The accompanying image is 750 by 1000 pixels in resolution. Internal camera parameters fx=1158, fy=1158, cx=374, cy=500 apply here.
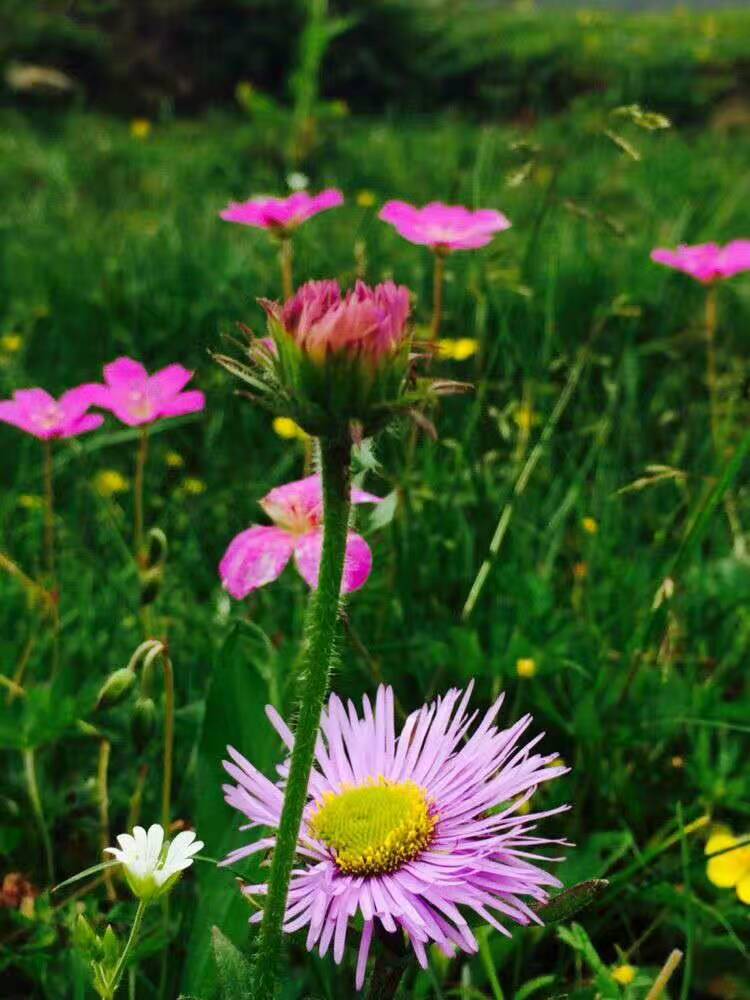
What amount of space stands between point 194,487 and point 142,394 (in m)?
0.61

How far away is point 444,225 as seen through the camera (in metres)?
1.33

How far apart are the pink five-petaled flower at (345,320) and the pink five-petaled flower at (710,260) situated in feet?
3.23

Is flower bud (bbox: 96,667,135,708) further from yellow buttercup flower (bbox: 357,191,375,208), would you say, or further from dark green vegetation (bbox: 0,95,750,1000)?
yellow buttercup flower (bbox: 357,191,375,208)

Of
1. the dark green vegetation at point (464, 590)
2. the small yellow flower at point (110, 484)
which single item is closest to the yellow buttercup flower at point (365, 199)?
the dark green vegetation at point (464, 590)

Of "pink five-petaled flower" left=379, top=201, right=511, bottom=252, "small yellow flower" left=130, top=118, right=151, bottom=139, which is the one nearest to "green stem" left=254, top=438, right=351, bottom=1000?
"pink five-petaled flower" left=379, top=201, right=511, bottom=252

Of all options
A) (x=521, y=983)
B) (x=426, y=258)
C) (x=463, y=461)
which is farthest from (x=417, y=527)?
(x=426, y=258)

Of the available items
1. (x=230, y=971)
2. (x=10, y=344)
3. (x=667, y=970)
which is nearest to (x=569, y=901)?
(x=667, y=970)

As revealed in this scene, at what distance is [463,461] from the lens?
142 centimetres

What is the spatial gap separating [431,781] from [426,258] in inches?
69.6

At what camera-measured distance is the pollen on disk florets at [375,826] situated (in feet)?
2.17

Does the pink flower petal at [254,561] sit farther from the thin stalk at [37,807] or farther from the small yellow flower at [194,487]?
the small yellow flower at [194,487]

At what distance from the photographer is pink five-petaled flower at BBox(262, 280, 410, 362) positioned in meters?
0.51

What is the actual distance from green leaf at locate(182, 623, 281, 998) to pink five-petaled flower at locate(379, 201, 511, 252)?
1.72 ft

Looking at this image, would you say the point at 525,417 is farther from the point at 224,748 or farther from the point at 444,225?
the point at 224,748
